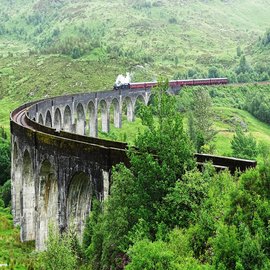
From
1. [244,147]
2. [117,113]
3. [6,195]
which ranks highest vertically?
[244,147]

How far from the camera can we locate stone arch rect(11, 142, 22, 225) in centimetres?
4309

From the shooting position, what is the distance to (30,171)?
4219 centimetres

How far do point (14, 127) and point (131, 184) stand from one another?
916 inches

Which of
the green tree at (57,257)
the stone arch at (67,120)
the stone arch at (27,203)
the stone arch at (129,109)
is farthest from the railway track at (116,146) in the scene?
the stone arch at (129,109)

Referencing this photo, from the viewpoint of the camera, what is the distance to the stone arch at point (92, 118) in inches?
3348

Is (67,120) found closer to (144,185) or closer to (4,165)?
(4,165)

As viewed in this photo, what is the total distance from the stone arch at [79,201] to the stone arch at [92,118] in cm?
5202

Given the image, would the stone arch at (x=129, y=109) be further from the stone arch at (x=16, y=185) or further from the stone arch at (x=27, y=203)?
the stone arch at (x=27, y=203)

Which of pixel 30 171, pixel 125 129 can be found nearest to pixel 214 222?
pixel 30 171

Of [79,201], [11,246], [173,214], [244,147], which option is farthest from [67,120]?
[173,214]

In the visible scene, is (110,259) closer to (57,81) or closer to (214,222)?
(214,222)

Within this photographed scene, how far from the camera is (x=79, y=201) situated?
109 ft

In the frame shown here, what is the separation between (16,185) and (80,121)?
1509 inches

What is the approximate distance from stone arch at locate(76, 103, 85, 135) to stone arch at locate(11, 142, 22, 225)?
35.8 m
